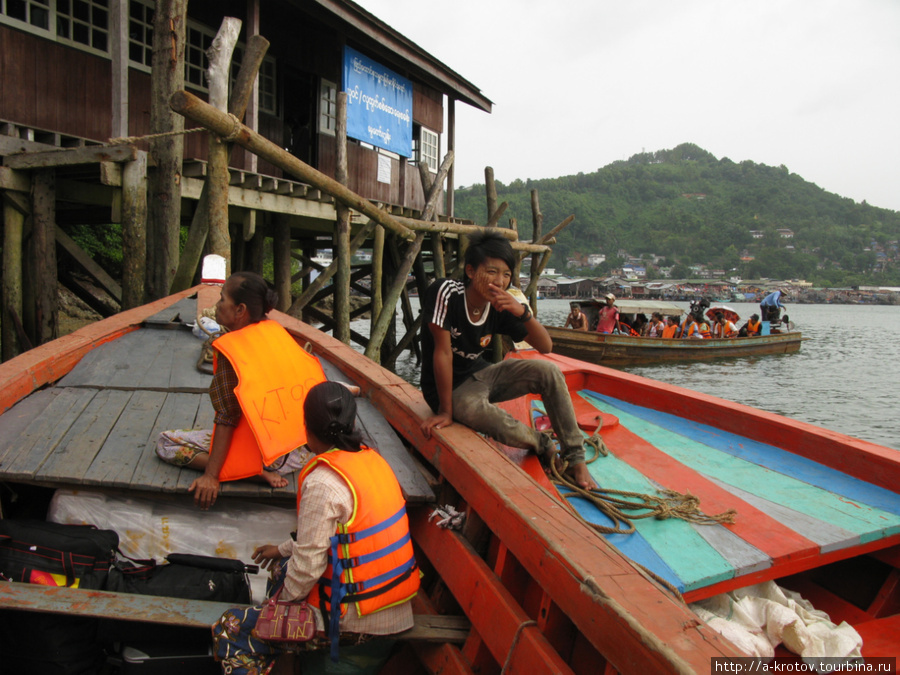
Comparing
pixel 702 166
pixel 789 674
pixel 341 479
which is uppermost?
pixel 702 166

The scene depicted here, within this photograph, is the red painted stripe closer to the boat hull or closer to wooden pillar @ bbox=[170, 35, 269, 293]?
wooden pillar @ bbox=[170, 35, 269, 293]

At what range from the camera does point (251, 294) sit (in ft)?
8.35

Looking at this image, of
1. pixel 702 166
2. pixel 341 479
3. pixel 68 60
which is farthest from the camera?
pixel 702 166

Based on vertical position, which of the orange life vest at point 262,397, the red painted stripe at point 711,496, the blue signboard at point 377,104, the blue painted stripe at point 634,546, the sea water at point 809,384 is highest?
the blue signboard at point 377,104

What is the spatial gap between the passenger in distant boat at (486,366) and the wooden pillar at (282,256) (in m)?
6.26

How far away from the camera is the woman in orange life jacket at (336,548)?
6.04 feet

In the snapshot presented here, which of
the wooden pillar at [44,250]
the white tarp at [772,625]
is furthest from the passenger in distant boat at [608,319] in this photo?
the white tarp at [772,625]

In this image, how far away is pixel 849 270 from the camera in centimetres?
8575

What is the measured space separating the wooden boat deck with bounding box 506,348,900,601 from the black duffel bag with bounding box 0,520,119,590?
2028 mm

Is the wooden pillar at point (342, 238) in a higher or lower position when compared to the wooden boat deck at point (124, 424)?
higher

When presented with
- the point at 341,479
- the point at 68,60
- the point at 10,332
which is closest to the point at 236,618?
the point at 341,479

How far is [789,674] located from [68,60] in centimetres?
872

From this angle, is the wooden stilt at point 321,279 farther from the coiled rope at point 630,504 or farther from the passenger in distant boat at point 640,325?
the passenger in distant boat at point 640,325

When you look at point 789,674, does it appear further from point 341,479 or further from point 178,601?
point 178,601
